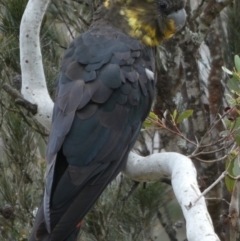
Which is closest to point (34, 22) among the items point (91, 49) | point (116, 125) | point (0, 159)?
point (91, 49)

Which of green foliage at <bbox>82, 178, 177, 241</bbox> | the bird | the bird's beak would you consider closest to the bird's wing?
the bird

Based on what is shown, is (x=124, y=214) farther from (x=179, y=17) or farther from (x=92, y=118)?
(x=179, y=17)

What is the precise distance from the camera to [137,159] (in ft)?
6.51

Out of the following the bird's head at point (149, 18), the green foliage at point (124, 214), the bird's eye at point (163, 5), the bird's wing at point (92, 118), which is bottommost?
the green foliage at point (124, 214)

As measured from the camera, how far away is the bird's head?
91.0 inches

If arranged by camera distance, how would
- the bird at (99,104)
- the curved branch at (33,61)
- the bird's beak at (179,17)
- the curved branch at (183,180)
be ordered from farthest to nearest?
the bird's beak at (179,17) → the curved branch at (33,61) → the bird at (99,104) → the curved branch at (183,180)

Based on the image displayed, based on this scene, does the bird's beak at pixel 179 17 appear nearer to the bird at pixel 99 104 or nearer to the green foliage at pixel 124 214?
the bird at pixel 99 104

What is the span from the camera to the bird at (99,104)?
1830 mm

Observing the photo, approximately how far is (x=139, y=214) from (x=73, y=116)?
0.57 metres

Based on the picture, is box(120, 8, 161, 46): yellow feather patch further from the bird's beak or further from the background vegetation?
the background vegetation

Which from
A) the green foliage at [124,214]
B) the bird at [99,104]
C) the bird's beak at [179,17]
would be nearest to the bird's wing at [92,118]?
the bird at [99,104]

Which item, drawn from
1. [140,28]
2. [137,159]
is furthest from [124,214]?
[140,28]

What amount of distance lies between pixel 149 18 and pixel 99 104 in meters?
0.45

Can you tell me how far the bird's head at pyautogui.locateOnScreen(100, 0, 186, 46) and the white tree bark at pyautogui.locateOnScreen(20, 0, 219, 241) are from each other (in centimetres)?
38
